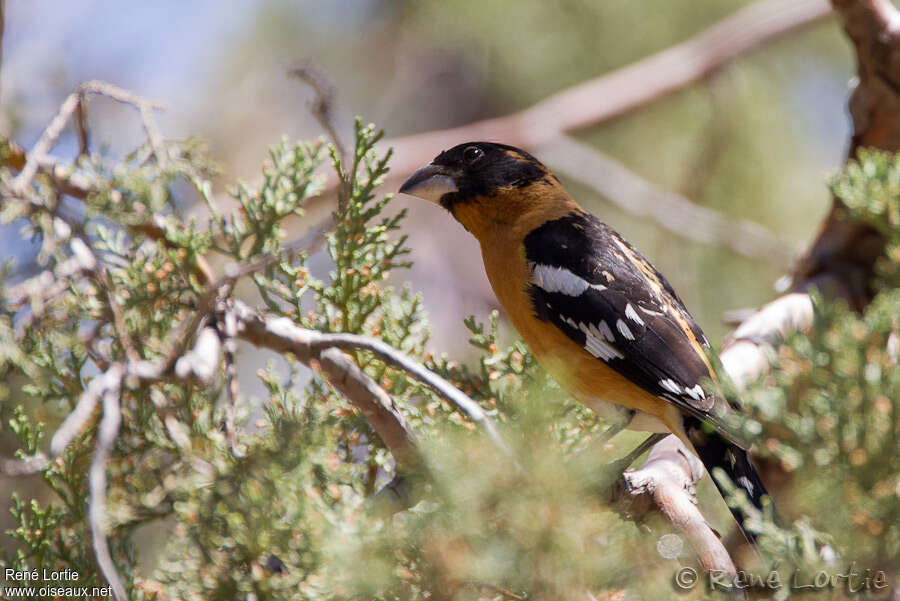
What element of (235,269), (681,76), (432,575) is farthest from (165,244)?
(681,76)

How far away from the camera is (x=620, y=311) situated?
3102 mm

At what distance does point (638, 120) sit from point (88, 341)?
5147mm

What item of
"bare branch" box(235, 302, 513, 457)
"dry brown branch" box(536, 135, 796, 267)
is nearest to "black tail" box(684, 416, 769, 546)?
"bare branch" box(235, 302, 513, 457)

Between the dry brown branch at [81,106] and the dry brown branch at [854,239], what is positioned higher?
the dry brown branch at [81,106]

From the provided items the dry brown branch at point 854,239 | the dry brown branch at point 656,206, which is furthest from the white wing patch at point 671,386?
the dry brown branch at point 656,206

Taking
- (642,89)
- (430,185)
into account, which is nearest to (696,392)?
(430,185)

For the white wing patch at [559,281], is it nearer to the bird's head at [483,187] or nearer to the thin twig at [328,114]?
the bird's head at [483,187]

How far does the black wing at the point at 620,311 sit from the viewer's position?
2.91 metres

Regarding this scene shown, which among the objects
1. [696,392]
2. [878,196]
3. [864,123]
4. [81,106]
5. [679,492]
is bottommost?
[679,492]

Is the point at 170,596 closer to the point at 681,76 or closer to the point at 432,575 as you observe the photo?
the point at 432,575

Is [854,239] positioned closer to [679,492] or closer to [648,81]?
[679,492]

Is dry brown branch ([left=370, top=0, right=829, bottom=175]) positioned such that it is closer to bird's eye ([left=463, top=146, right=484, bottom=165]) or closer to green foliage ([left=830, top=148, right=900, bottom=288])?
bird's eye ([left=463, top=146, right=484, bottom=165])

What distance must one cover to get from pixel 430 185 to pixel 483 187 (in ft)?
0.72

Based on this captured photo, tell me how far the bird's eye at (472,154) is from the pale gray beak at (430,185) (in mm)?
97
